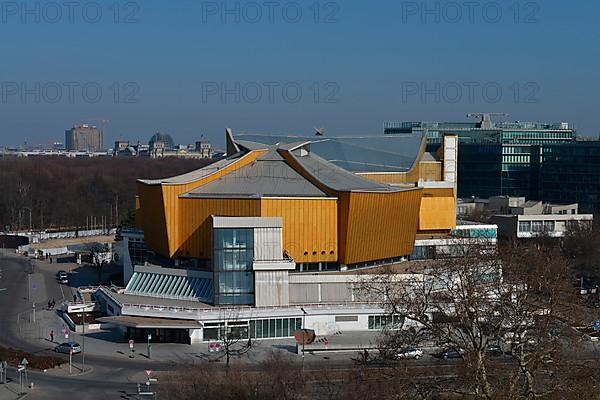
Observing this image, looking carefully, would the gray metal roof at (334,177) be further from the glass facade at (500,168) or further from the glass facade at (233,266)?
the glass facade at (500,168)

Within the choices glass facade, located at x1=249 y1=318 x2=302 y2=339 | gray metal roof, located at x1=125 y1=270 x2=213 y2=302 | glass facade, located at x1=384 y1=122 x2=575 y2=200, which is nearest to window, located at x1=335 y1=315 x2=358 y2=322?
glass facade, located at x1=249 y1=318 x2=302 y2=339

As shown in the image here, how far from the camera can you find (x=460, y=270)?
22016 millimetres

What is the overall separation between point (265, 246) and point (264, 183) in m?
5.92

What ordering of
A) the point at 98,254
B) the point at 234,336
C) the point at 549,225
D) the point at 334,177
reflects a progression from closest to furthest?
the point at 234,336 < the point at 334,177 < the point at 98,254 < the point at 549,225

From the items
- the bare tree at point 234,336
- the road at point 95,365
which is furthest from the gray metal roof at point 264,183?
the road at point 95,365

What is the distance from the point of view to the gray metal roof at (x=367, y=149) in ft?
187

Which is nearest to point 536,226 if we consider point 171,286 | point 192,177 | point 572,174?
point 572,174

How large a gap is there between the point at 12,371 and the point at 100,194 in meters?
75.3

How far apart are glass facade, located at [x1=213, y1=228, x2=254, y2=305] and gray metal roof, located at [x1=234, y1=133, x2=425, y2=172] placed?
1538 cm

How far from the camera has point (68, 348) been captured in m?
37.7

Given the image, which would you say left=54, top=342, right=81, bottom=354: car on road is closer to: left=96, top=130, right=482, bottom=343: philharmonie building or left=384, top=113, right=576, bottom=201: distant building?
left=96, top=130, right=482, bottom=343: philharmonie building

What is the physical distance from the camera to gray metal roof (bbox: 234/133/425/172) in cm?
5701

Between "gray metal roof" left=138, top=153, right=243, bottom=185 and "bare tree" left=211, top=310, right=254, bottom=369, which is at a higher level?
"gray metal roof" left=138, top=153, right=243, bottom=185

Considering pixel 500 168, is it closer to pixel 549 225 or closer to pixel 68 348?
pixel 549 225
